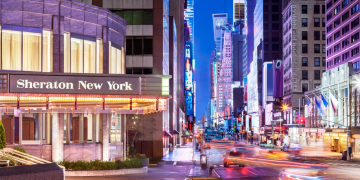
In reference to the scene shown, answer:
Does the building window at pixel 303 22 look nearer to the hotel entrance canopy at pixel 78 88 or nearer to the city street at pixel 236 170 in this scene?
the city street at pixel 236 170

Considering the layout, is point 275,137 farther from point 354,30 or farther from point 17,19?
point 17,19

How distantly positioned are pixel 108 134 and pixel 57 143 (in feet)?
16.9

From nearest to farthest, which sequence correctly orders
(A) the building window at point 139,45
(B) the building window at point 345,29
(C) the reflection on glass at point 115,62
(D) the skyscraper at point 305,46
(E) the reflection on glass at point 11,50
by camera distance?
(E) the reflection on glass at point 11,50 < (C) the reflection on glass at point 115,62 < (A) the building window at point 139,45 < (B) the building window at point 345,29 < (D) the skyscraper at point 305,46

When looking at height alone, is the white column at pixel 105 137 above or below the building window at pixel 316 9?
below

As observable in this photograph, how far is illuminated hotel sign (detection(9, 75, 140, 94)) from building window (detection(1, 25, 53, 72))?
8.56 m

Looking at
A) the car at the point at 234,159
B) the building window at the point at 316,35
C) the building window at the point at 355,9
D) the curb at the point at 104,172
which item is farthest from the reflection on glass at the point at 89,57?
the building window at the point at 316,35

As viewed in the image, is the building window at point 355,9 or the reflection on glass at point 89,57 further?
the building window at point 355,9

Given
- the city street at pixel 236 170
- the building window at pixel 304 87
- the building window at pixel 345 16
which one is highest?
the building window at pixel 345 16

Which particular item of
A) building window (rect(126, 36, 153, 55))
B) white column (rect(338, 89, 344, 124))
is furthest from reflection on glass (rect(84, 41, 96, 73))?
white column (rect(338, 89, 344, 124))

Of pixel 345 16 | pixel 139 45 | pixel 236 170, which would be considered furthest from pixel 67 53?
pixel 345 16

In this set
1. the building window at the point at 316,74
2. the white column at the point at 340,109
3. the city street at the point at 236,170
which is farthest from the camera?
the building window at the point at 316,74

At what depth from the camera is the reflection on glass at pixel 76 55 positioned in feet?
110

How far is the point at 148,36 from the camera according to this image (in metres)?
61.9

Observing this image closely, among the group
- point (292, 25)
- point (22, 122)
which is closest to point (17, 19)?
point (22, 122)
